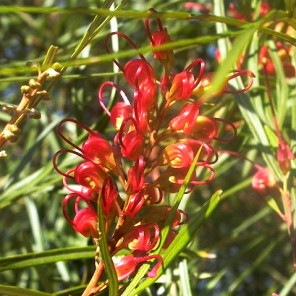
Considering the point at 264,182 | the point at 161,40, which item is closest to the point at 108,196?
the point at 161,40

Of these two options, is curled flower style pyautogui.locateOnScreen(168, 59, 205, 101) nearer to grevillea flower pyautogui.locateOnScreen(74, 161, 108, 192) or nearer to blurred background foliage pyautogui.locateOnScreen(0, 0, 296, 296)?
grevillea flower pyautogui.locateOnScreen(74, 161, 108, 192)

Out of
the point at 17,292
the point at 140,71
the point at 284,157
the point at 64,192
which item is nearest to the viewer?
the point at 17,292

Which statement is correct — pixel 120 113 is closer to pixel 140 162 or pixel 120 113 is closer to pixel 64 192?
pixel 140 162

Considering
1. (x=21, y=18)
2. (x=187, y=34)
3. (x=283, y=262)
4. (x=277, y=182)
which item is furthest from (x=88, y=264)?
(x=21, y=18)

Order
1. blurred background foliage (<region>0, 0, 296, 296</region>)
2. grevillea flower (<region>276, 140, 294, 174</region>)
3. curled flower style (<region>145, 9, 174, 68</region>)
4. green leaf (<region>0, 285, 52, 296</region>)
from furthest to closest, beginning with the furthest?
blurred background foliage (<region>0, 0, 296, 296</region>) → grevillea flower (<region>276, 140, 294, 174</region>) → curled flower style (<region>145, 9, 174, 68</region>) → green leaf (<region>0, 285, 52, 296</region>)

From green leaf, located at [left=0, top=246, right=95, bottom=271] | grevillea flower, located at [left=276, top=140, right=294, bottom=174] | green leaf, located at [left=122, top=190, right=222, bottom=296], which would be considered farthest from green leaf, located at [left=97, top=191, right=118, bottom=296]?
grevillea flower, located at [left=276, top=140, right=294, bottom=174]

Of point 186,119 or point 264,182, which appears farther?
point 264,182
